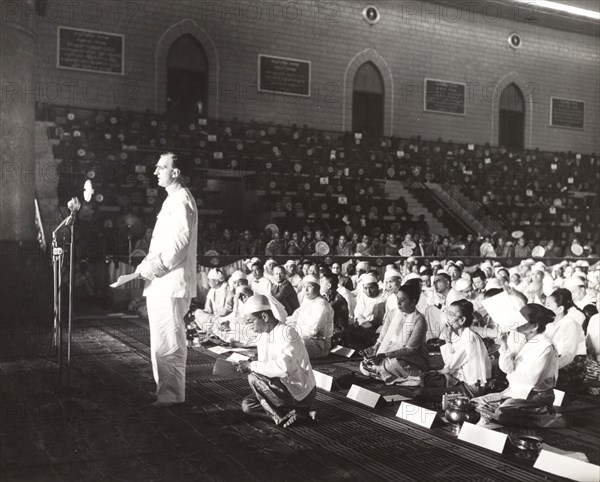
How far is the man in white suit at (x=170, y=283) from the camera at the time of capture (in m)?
5.09

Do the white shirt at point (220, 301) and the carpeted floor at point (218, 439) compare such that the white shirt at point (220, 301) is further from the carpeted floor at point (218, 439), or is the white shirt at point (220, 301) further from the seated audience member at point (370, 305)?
the carpeted floor at point (218, 439)

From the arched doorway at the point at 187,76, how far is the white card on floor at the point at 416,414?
48.3ft

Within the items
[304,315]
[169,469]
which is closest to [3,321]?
[304,315]

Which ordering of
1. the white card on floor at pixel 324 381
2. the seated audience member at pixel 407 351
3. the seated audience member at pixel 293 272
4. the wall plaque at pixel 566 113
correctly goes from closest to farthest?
the white card on floor at pixel 324 381 → the seated audience member at pixel 407 351 → the seated audience member at pixel 293 272 → the wall plaque at pixel 566 113

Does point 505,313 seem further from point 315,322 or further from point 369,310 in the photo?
point 369,310

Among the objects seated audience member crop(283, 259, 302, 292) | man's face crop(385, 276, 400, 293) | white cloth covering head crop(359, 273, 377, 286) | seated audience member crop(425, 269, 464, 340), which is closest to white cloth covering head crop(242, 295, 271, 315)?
seated audience member crop(425, 269, 464, 340)

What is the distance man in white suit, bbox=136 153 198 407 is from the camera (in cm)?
509

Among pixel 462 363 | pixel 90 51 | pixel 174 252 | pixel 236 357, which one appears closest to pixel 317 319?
pixel 236 357

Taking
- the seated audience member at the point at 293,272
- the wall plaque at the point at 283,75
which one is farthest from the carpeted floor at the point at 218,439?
the wall plaque at the point at 283,75

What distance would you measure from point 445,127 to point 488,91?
7.69 ft

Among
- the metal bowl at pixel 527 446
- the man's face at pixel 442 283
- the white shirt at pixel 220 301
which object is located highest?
the man's face at pixel 442 283

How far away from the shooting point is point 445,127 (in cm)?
2244

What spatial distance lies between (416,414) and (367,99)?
17771mm

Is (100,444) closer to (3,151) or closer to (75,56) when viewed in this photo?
(3,151)
